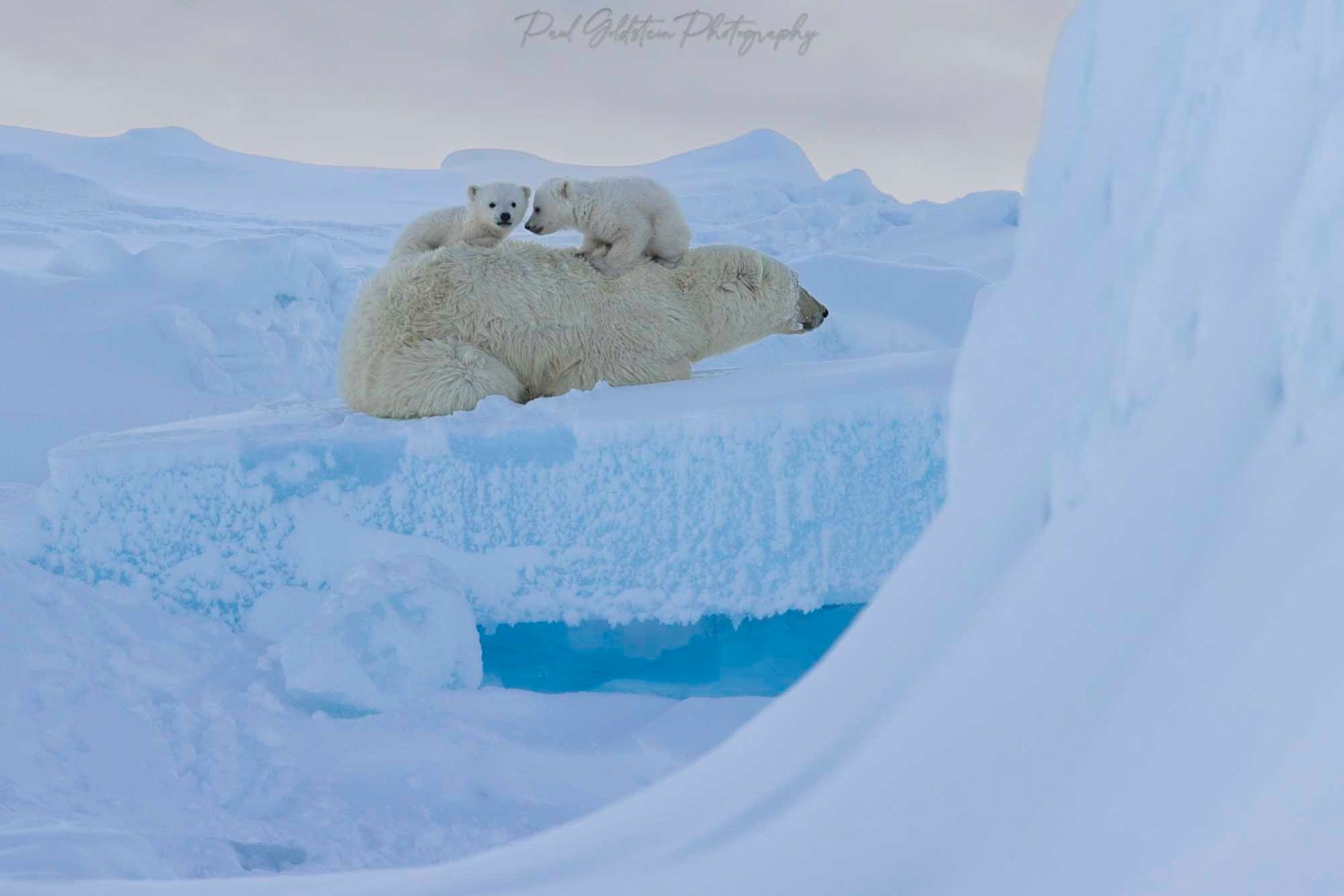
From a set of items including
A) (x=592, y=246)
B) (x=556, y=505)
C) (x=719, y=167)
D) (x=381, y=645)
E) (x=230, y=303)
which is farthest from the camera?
(x=719, y=167)

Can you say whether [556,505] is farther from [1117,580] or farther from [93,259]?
[93,259]

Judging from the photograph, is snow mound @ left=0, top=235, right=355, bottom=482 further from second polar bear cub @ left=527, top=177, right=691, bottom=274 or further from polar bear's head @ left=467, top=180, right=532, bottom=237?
second polar bear cub @ left=527, top=177, right=691, bottom=274

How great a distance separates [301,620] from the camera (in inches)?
193

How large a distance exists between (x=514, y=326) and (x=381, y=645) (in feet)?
4.79

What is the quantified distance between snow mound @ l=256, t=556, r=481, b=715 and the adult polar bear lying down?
87cm

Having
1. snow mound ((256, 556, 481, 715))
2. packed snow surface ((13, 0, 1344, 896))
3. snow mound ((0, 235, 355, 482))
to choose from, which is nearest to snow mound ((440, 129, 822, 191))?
snow mound ((0, 235, 355, 482))

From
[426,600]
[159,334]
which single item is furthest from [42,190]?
[426,600]

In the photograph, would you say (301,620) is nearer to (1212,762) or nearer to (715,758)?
(715,758)

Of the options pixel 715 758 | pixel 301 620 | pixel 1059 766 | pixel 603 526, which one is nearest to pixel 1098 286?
pixel 1059 766

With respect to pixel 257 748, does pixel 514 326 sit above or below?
above

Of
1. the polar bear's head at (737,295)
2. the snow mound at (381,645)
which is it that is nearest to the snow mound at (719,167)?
the polar bear's head at (737,295)

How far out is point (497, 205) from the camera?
5812 mm

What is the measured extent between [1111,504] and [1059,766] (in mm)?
263

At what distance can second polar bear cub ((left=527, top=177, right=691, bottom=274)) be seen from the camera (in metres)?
5.77
